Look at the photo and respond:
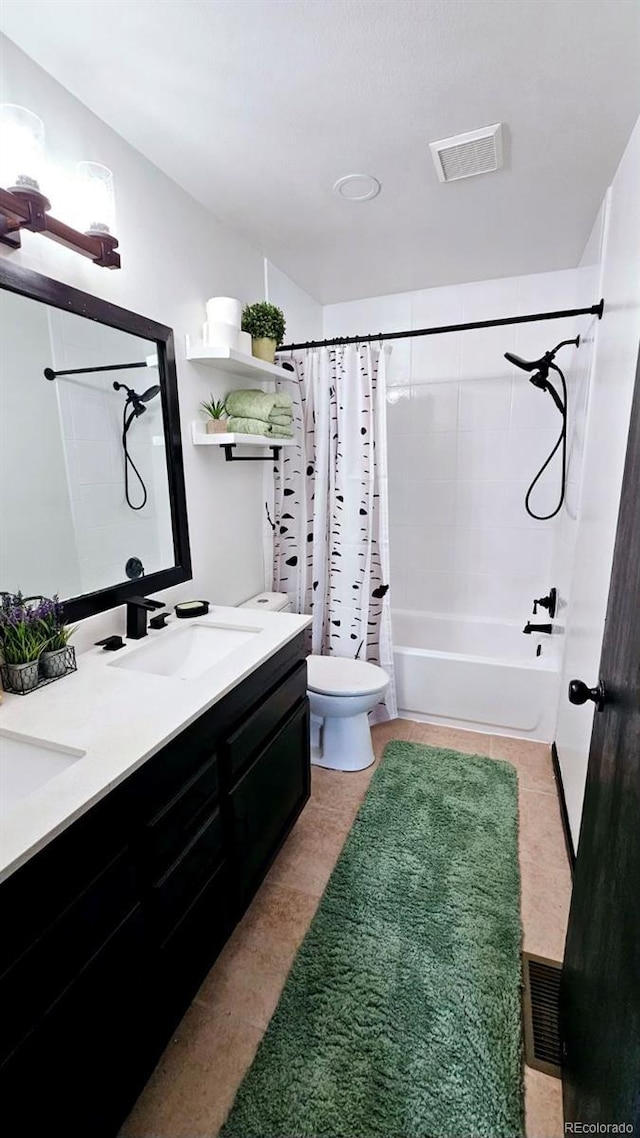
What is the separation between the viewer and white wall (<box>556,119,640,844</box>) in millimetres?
1330

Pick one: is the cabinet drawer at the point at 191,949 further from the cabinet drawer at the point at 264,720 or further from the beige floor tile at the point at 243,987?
the cabinet drawer at the point at 264,720

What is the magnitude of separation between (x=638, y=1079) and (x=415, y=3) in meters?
1.99

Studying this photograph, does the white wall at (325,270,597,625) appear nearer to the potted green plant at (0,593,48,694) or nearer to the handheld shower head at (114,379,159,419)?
the handheld shower head at (114,379,159,419)

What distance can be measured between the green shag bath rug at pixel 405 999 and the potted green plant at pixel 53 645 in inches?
42.6

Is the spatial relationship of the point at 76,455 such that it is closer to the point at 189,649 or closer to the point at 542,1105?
the point at 189,649

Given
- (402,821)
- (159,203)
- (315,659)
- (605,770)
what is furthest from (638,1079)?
(159,203)

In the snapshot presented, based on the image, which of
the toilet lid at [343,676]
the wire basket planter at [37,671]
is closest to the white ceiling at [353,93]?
the wire basket planter at [37,671]

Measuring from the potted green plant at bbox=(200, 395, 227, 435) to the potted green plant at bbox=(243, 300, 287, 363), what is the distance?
308 millimetres

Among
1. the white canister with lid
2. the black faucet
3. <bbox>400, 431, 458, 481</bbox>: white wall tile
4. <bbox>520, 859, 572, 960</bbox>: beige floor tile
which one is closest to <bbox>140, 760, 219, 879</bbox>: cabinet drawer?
the black faucet

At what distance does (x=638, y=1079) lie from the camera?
23.1 inches

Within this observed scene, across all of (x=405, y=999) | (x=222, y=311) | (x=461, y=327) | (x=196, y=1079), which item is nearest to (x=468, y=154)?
(x=461, y=327)

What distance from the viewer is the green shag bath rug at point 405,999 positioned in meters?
1.07

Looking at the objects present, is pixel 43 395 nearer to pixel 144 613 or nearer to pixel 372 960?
pixel 144 613

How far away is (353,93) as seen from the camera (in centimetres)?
135
